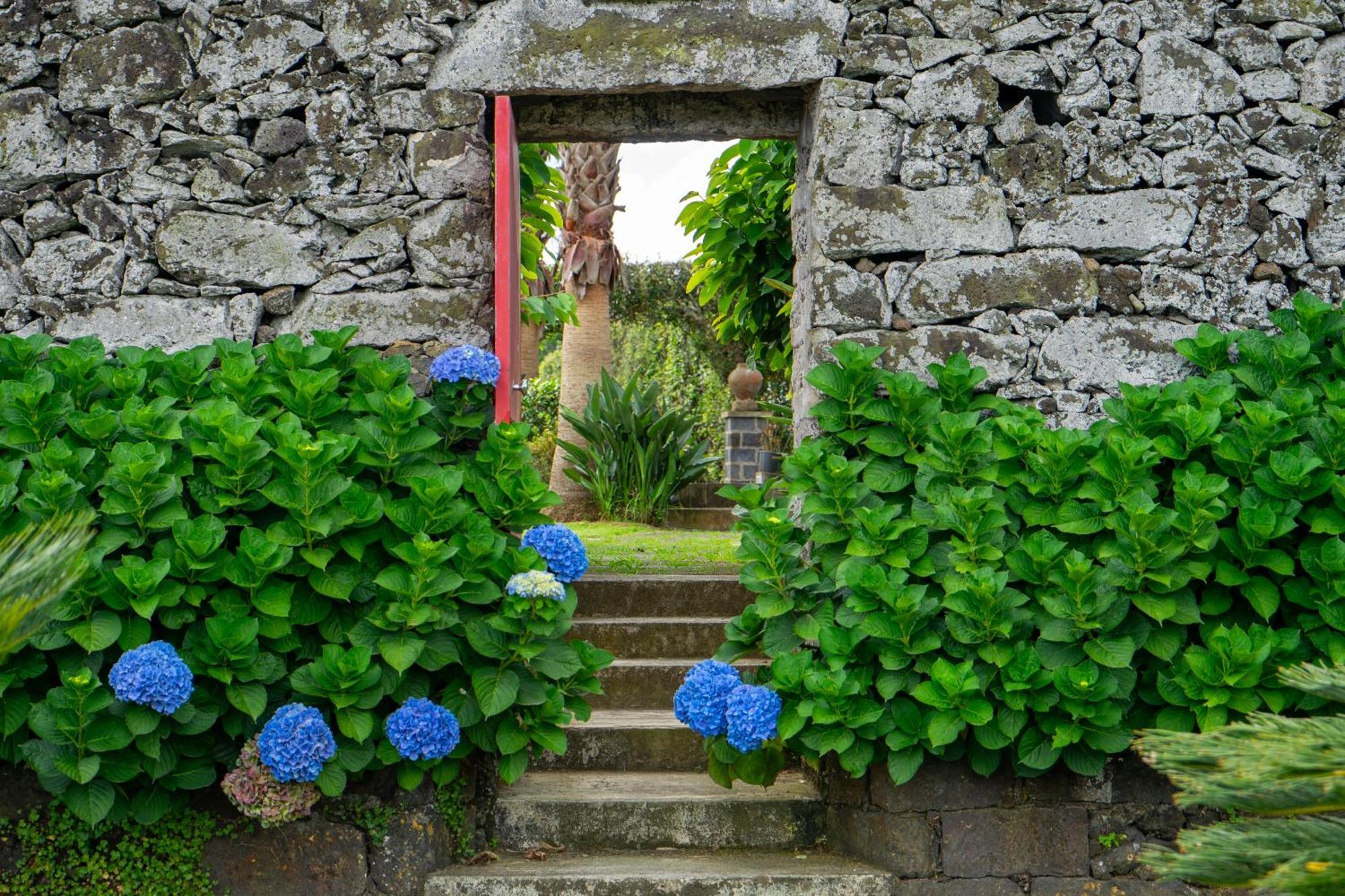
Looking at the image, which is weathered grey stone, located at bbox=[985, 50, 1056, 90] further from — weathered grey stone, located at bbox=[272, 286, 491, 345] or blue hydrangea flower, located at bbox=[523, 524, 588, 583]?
blue hydrangea flower, located at bbox=[523, 524, 588, 583]

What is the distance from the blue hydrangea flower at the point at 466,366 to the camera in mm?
3725

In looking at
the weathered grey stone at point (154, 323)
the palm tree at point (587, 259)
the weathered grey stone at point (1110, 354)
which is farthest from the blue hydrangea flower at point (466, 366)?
the palm tree at point (587, 259)

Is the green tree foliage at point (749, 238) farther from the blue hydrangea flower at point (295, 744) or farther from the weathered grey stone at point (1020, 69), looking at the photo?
the blue hydrangea flower at point (295, 744)

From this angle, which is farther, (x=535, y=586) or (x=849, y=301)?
(x=849, y=301)

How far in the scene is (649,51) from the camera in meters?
4.05

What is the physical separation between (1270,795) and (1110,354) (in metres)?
2.58

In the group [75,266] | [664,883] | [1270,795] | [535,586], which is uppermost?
[75,266]

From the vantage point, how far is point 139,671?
301 cm

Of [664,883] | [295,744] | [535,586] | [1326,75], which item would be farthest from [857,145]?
[295,744]

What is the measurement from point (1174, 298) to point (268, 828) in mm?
3173

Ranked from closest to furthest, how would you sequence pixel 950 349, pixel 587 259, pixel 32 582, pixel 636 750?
pixel 32 582, pixel 950 349, pixel 636 750, pixel 587 259

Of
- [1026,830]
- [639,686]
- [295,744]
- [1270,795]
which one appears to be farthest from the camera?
[639,686]

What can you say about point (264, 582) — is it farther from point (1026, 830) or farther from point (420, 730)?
point (1026, 830)

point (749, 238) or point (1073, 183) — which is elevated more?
point (749, 238)
